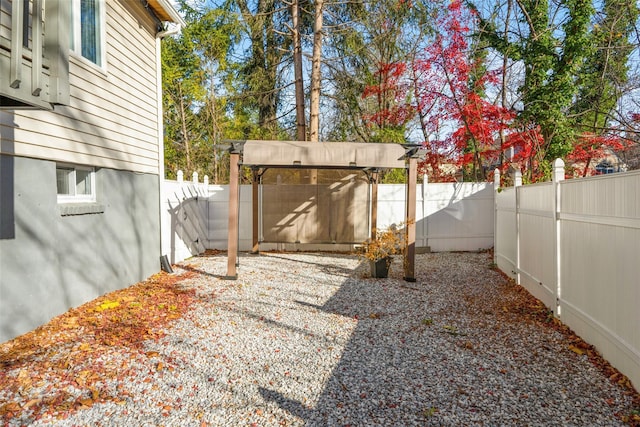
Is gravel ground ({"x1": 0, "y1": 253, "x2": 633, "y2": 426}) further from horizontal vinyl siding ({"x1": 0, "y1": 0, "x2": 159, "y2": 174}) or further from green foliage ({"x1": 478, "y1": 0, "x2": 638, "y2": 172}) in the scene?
green foliage ({"x1": 478, "y1": 0, "x2": 638, "y2": 172})

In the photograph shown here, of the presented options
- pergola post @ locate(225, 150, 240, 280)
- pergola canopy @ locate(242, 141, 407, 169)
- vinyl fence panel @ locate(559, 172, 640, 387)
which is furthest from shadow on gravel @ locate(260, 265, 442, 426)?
pergola canopy @ locate(242, 141, 407, 169)

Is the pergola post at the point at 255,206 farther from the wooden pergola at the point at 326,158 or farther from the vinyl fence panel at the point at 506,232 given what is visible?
the vinyl fence panel at the point at 506,232

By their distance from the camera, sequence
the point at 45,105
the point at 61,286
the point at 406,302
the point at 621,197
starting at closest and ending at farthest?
1. the point at 621,197
2. the point at 45,105
3. the point at 61,286
4. the point at 406,302

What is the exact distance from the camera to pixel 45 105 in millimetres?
3438

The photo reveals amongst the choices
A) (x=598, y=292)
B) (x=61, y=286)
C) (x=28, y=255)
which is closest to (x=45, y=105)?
(x=28, y=255)

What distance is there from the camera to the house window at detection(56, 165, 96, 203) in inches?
189

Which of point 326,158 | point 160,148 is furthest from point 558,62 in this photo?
point 160,148

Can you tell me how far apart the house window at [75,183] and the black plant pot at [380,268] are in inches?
169

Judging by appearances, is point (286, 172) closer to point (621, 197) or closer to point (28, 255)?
point (28, 255)

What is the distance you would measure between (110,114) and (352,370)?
469cm

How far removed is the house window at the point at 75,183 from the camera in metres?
4.79

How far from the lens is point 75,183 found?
5.04 metres

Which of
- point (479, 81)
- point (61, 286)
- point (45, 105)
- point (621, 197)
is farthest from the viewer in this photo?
point (479, 81)

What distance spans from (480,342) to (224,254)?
6.82 metres
